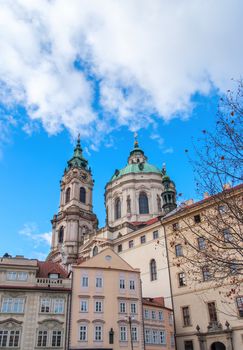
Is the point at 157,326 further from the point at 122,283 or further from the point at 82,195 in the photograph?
the point at 82,195

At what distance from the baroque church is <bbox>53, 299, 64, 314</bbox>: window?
51.7 ft

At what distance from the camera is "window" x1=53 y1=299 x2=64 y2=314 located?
113 feet

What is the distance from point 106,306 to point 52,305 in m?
5.68

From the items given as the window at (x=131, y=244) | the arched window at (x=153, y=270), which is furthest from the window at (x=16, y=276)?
the window at (x=131, y=244)

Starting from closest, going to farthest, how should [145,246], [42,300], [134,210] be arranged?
1. [42,300]
2. [145,246]
3. [134,210]

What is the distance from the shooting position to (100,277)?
37.8 metres

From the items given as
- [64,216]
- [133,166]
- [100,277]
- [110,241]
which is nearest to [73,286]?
[100,277]

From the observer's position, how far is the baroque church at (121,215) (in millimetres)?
49688

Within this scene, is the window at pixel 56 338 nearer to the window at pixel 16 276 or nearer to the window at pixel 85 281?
the window at pixel 85 281

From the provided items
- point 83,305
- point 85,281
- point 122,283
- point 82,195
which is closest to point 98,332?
point 83,305

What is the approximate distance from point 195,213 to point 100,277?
14412 millimetres

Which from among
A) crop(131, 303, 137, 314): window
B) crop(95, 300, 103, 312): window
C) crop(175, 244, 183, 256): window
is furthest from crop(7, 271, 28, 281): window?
crop(175, 244, 183, 256): window

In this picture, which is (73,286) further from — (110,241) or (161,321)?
(110,241)

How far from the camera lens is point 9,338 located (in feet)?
104
